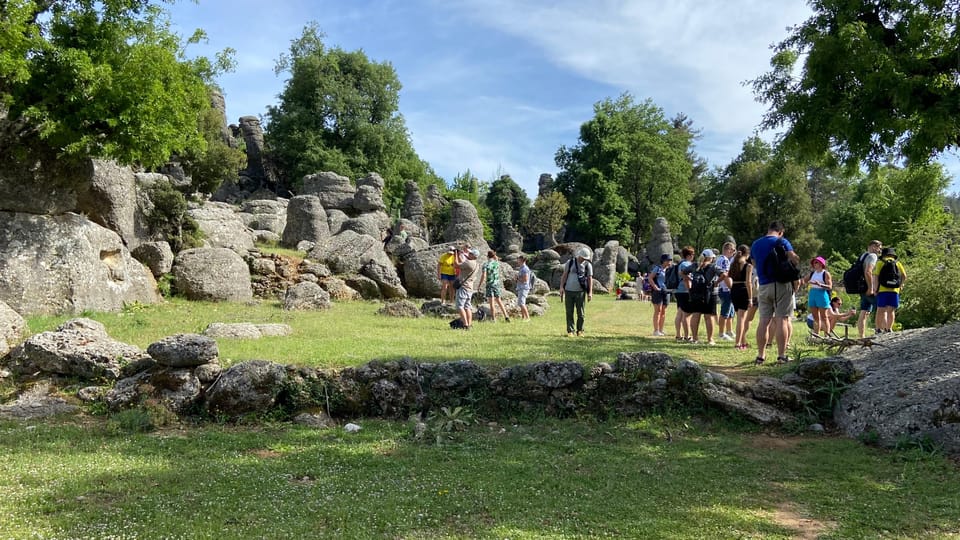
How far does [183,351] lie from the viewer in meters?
8.09

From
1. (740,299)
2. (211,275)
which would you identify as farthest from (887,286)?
(211,275)

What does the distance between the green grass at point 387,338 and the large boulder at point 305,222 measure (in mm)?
10317

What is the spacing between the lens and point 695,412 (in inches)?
315

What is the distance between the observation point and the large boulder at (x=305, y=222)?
2750 cm

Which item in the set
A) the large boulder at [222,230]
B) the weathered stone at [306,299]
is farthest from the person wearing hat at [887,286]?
the large boulder at [222,230]

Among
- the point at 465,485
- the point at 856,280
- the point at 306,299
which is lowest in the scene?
the point at 465,485

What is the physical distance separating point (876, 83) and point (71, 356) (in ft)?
38.9

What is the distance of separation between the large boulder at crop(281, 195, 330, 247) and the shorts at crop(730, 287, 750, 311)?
1985 cm

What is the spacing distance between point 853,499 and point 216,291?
16.6 metres

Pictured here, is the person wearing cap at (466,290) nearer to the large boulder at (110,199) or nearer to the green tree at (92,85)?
the green tree at (92,85)

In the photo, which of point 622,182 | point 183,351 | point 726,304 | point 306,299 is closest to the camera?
point 183,351

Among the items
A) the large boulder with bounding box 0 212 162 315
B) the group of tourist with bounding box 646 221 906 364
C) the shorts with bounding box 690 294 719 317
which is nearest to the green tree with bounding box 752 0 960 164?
the group of tourist with bounding box 646 221 906 364

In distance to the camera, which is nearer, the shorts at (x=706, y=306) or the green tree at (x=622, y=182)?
the shorts at (x=706, y=306)

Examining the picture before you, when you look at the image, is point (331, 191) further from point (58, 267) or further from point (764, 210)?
point (764, 210)
